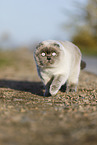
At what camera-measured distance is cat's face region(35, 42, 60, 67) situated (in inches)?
189

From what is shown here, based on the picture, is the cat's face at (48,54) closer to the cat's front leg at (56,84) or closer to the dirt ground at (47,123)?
the cat's front leg at (56,84)

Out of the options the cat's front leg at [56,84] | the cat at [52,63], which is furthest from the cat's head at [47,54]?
the cat's front leg at [56,84]

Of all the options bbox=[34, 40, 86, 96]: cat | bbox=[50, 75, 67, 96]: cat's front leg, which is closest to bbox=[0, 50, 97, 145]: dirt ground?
bbox=[50, 75, 67, 96]: cat's front leg

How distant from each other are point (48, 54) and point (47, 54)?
20 millimetres

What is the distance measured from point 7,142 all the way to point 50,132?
53cm

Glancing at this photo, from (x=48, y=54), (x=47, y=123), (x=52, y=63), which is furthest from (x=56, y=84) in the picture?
(x=47, y=123)

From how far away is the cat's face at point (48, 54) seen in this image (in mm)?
4793

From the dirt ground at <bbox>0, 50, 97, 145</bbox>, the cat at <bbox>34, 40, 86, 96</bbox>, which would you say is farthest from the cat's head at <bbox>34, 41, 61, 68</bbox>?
the dirt ground at <bbox>0, 50, 97, 145</bbox>

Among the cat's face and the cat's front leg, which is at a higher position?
the cat's face

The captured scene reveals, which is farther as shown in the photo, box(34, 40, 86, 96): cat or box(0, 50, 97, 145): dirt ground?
box(34, 40, 86, 96): cat

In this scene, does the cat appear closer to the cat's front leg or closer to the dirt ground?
the cat's front leg

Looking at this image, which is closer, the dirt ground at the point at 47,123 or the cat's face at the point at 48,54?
the dirt ground at the point at 47,123

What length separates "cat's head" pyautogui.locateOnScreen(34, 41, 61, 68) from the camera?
4.79 m

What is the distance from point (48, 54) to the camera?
4801 mm
